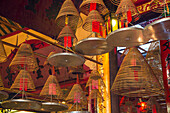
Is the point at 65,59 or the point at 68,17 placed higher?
the point at 68,17

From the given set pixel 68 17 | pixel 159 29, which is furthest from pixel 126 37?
pixel 68 17

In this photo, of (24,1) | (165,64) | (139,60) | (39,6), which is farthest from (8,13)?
(165,64)

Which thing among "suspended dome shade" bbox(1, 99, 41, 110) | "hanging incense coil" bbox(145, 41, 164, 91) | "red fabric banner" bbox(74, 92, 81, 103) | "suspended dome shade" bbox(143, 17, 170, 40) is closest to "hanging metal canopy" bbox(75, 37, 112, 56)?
"suspended dome shade" bbox(143, 17, 170, 40)

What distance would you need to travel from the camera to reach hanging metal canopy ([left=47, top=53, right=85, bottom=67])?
1.85 metres

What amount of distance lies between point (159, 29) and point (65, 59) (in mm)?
841

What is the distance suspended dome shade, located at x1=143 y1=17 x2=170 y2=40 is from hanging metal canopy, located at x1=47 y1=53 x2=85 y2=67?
637 mm

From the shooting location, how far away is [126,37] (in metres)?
1.65

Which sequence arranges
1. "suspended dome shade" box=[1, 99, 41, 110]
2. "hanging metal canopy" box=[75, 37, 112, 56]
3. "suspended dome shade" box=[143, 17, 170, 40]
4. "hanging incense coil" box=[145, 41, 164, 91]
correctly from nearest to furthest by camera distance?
1. "suspended dome shade" box=[143, 17, 170, 40]
2. "hanging metal canopy" box=[75, 37, 112, 56]
3. "suspended dome shade" box=[1, 99, 41, 110]
4. "hanging incense coil" box=[145, 41, 164, 91]

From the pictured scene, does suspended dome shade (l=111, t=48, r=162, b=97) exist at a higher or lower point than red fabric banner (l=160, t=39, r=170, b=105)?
lower

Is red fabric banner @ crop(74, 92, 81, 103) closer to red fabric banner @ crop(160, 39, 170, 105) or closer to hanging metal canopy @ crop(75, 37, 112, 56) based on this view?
red fabric banner @ crop(160, 39, 170, 105)

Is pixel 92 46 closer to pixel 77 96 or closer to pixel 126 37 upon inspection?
pixel 126 37

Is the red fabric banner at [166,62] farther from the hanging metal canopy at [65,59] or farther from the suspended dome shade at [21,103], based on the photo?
the hanging metal canopy at [65,59]

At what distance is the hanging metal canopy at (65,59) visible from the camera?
1.85 meters

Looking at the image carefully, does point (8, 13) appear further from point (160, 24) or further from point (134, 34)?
point (160, 24)
